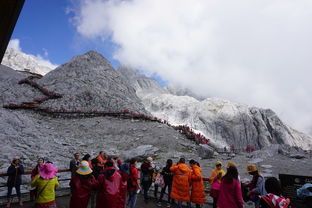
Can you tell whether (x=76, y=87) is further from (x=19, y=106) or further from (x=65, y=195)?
(x=65, y=195)

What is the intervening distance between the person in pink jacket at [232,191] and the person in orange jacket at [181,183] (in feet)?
9.00

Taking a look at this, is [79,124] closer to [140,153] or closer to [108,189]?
[140,153]

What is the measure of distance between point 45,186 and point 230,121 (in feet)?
364

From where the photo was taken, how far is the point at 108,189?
6.69 metres

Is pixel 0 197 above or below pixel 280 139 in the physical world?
below

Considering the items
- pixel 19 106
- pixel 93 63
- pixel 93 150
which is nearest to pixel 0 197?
pixel 93 150

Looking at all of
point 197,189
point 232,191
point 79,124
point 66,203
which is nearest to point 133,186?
point 197,189

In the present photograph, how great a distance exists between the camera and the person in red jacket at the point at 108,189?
668 centimetres

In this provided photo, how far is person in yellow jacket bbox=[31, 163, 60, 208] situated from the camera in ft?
22.3

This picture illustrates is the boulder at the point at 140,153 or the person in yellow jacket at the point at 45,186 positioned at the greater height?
the boulder at the point at 140,153

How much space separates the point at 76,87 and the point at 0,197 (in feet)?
108

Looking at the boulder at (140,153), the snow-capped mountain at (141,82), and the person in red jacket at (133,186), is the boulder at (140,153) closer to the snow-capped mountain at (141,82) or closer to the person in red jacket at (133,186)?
the person in red jacket at (133,186)

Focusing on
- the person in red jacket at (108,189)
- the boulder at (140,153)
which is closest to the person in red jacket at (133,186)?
the person in red jacket at (108,189)

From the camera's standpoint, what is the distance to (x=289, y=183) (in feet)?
20.9
